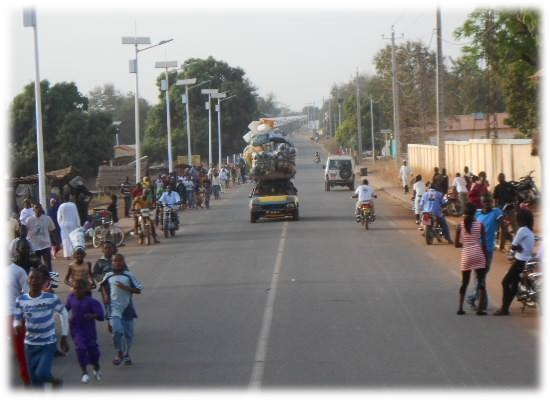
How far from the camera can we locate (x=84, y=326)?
35.3 ft

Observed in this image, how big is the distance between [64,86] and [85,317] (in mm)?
52307

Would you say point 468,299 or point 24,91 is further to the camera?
point 24,91

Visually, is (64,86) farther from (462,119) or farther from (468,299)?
(468,299)

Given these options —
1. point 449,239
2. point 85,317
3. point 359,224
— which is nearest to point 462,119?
point 359,224

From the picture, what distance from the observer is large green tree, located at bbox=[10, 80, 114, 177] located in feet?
190

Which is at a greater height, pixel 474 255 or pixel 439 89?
pixel 439 89

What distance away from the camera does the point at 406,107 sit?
252 ft

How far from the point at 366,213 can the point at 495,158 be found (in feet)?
39.9

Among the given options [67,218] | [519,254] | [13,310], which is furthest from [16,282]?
[67,218]

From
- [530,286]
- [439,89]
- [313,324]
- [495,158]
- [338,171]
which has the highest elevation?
[439,89]

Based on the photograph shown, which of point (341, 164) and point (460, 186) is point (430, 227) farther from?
point (341, 164)

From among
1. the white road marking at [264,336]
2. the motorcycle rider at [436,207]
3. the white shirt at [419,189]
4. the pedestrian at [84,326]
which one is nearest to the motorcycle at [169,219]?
the white shirt at [419,189]

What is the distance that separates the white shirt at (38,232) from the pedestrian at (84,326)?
8.36 m

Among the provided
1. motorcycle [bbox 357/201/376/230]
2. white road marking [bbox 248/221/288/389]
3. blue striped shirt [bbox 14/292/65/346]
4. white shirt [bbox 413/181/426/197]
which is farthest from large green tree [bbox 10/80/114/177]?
blue striped shirt [bbox 14/292/65/346]
